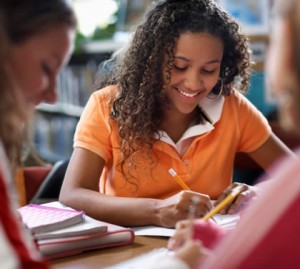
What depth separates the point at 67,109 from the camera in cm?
409

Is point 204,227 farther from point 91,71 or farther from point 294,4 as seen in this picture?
point 91,71

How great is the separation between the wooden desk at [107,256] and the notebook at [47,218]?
3.6 inches

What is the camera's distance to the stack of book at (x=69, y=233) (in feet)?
4.24

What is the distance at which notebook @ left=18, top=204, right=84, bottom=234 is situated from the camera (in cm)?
134

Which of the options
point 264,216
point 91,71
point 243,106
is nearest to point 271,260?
point 264,216

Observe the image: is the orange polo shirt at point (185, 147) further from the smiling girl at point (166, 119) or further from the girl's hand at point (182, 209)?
the girl's hand at point (182, 209)

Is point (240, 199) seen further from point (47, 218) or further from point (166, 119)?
point (47, 218)

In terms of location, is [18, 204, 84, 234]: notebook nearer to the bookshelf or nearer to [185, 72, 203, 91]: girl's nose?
[185, 72, 203, 91]: girl's nose

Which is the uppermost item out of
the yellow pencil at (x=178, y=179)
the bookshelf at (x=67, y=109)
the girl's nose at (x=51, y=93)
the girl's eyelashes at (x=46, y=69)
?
the girl's eyelashes at (x=46, y=69)

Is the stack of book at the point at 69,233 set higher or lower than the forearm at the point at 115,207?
higher

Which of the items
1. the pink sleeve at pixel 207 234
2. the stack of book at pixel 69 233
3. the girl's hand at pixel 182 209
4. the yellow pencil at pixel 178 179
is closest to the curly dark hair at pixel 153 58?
the yellow pencil at pixel 178 179

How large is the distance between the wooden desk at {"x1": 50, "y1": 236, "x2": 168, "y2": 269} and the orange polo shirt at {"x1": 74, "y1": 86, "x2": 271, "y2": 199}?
0.38 meters

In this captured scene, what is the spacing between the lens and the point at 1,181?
2.77ft

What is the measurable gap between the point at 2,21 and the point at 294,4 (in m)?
0.43
